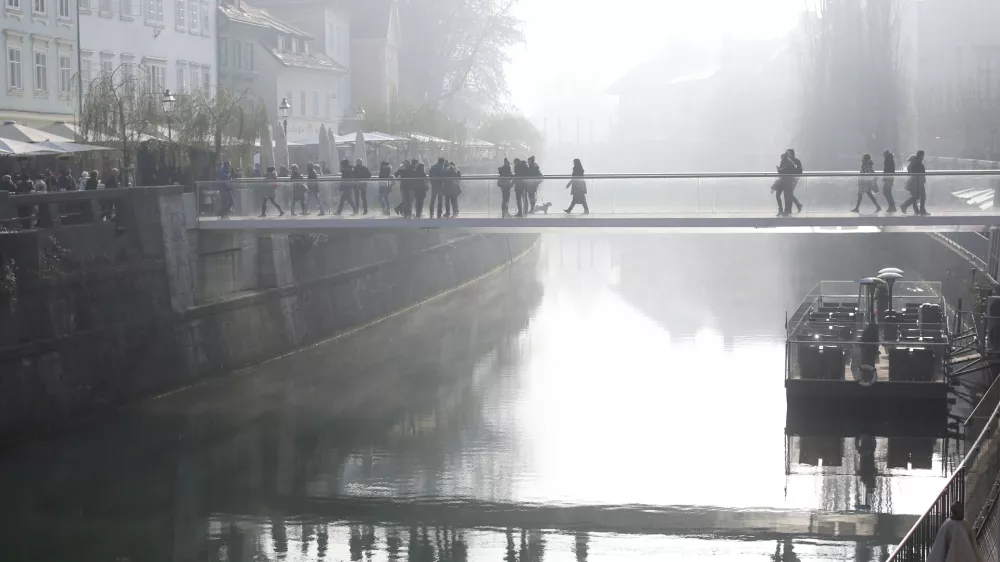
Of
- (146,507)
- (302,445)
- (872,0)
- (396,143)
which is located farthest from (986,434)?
(872,0)

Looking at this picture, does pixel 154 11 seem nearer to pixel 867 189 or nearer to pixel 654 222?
pixel 654 222

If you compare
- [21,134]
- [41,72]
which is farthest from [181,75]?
[21,134]

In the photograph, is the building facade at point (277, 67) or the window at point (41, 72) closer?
the window at point (41, 72)

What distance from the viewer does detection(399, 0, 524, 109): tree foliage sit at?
246 ft

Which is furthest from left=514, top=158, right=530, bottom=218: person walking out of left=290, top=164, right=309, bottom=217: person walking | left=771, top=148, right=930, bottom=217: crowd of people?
left=771, top=148, right=930, bottom=217: crowd of people

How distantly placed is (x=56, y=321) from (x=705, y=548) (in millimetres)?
13004

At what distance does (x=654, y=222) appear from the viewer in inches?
1172

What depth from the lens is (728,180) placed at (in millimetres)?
29359

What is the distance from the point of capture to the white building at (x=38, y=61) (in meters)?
41.1

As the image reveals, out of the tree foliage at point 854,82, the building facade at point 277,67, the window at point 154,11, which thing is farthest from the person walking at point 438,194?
the tree foliage at point 854,82

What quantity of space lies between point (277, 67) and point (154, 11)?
10255 millimetres

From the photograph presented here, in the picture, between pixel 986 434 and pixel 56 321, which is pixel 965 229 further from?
pixel 56 321

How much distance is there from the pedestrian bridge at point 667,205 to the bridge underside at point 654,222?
0.07 feet

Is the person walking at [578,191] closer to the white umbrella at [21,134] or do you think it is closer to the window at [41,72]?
the white umbrella at [21,134]
